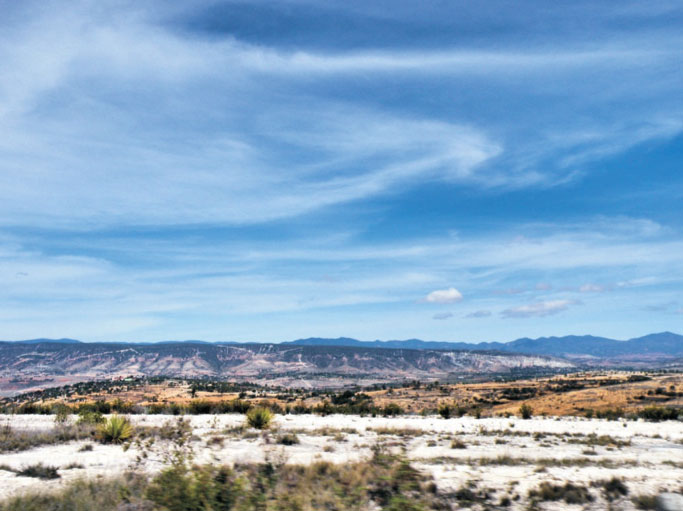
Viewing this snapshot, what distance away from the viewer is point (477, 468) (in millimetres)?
12750

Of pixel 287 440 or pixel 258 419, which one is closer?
pixel 287 440

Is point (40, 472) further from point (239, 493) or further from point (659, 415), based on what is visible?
point (659, 415)

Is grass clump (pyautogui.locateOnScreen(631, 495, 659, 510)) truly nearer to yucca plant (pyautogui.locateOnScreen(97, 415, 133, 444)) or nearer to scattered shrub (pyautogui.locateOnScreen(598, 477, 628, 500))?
scattered shrub (pyautogui.locateOnScreen(598, 477, 628, 500))

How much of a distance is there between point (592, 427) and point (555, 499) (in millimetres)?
18208

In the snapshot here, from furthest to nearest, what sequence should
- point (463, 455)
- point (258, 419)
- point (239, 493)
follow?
point (258, 419) < point (463, 455) < point (239, 493)

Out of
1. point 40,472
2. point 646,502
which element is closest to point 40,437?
point 40,472

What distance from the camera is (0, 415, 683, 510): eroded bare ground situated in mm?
10203

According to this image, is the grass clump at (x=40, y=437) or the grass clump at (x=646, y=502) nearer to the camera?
the grass clump at (x=646, y=502)

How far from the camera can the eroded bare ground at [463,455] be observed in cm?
1020

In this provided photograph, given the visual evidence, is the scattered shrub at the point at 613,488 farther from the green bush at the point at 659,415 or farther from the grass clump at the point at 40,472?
the green bush at the point at 659,415

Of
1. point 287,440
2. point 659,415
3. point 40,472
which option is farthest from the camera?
point 659,415

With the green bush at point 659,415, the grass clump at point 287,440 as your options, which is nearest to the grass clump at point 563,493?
the grass clump at point 287,440

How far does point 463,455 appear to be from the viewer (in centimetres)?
1516

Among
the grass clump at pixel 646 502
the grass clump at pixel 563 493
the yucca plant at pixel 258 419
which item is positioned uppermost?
the grass clump at pixel 646 502
